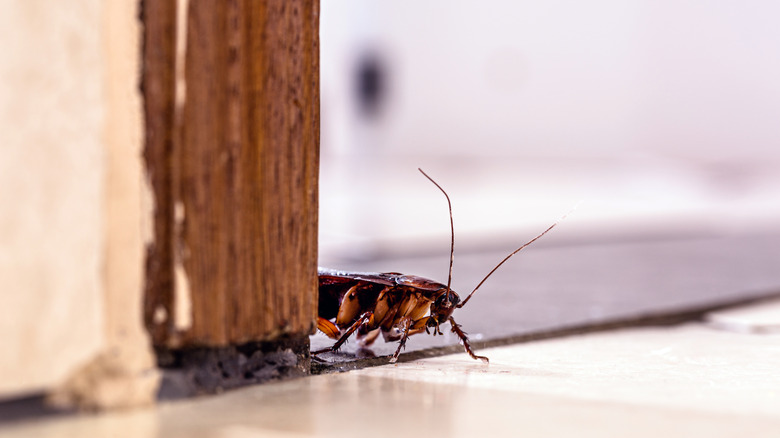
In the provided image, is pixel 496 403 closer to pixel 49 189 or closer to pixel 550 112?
pixel 49 189

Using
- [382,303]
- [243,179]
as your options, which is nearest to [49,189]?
[243,179]

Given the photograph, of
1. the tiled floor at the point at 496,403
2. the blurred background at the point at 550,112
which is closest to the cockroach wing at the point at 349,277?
the tiled floor at the point at 496,403

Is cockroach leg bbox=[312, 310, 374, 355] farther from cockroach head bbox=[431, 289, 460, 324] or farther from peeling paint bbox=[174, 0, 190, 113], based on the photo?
peeling paint bbox=[174, 0, 190, 113]

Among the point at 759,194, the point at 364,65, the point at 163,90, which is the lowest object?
the point at 759,194

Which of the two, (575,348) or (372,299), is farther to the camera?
(575,348)

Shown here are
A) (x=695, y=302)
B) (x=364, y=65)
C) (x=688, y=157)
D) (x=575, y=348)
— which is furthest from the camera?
(x=364, y=65)

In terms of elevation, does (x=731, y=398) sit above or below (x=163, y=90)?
below

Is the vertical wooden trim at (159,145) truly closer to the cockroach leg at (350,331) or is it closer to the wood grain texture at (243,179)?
the wood grain texture at (243,179)

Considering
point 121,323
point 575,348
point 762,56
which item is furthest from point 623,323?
point 762,56

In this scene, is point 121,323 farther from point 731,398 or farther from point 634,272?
point 634,272
